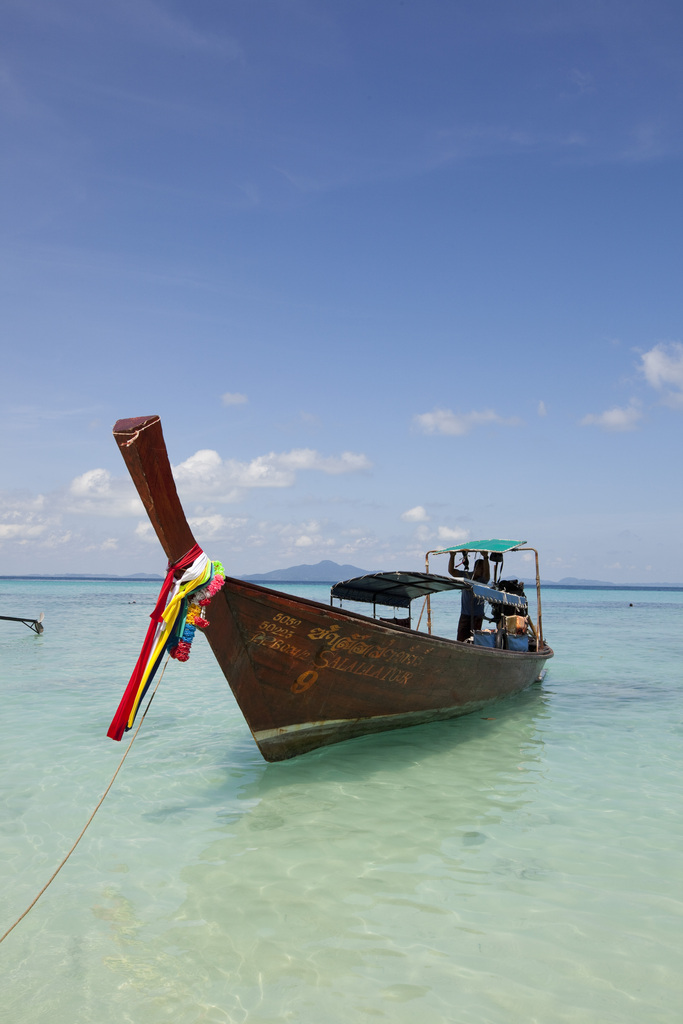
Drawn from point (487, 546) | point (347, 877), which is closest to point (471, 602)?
point (487, 546)

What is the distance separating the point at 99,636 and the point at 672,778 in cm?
1844

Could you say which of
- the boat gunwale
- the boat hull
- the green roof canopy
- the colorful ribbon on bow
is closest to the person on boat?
the green roof canopy

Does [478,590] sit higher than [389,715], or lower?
higher

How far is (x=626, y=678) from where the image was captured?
47.8 feet

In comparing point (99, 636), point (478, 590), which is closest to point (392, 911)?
point (478, 590)

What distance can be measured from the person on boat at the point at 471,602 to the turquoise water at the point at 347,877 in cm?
243

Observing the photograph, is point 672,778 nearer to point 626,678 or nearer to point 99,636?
point 626,678

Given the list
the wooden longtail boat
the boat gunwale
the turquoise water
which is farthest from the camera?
the boat gunwale

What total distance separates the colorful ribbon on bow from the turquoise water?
4.13 ft

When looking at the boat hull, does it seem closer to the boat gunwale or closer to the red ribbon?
the boat gunwale

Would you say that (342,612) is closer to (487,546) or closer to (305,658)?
(305,658)

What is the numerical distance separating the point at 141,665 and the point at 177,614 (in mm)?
521

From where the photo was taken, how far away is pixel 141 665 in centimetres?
461

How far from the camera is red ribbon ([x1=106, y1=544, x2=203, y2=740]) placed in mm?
4531
